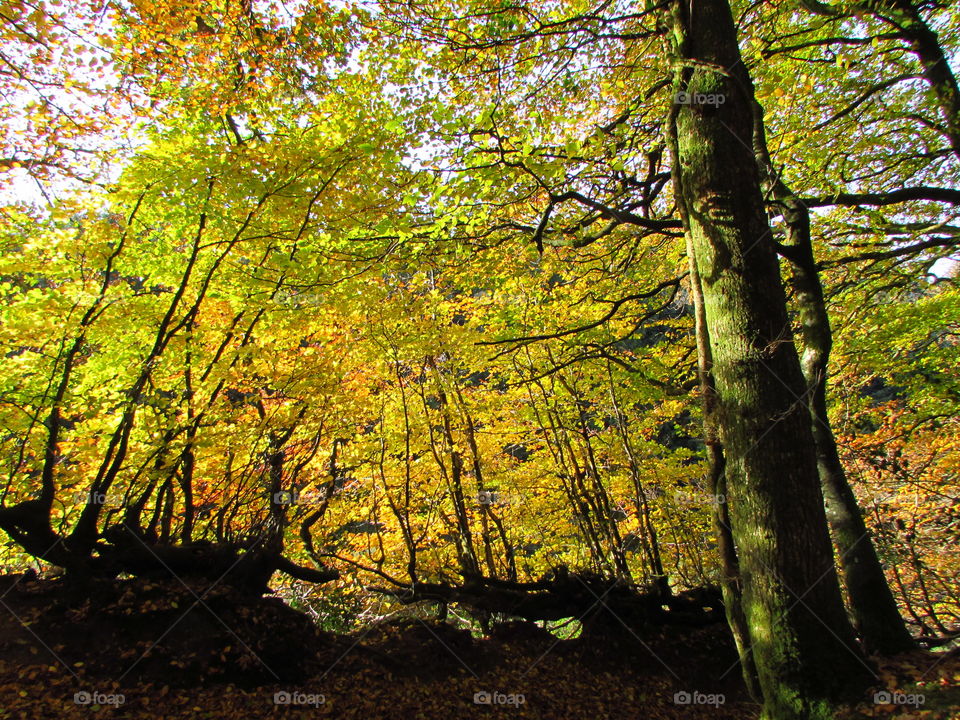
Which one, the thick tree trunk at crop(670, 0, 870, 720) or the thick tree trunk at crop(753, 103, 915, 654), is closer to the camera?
the thick tree trunk at crop(670, 0, 870, 720)

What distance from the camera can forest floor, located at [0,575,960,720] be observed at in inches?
162

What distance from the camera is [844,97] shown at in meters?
5.77

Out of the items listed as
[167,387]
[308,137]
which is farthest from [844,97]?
[167,387]

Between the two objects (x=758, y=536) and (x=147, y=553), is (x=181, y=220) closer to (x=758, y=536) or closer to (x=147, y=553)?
→ (x=147, y=553)

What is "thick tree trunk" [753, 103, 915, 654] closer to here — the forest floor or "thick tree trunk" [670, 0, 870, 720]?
the forest floor

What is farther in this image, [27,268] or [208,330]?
[208,330]

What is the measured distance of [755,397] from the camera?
8.93ft

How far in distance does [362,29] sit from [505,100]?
1.74 meters

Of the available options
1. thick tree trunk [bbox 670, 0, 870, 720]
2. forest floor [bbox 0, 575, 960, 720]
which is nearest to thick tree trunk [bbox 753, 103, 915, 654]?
forest floor [bbox 0, 575, 960, 720]

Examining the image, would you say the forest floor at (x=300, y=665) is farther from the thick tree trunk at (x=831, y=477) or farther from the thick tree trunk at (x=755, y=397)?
the thick tree trunk at (x=755, y=397)

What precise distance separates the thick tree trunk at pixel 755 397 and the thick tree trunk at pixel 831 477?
3.98 ft

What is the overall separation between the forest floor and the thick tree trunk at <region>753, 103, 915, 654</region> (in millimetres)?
601

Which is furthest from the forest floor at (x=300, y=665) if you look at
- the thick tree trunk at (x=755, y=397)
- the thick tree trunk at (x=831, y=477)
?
the thick tree trunk at (x=755, y=397)

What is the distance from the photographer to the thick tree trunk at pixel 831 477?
392 cm
